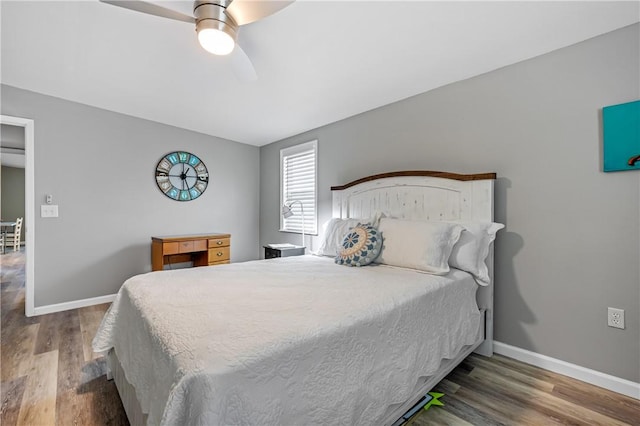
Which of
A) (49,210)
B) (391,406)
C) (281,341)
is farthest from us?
(49,210)

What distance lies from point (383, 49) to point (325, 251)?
1.85 metres

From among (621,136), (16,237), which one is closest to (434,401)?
(621,136)

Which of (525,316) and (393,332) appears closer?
(393,332)

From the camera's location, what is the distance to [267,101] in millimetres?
3113

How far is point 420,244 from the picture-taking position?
2.15m

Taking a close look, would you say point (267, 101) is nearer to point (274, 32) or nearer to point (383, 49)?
point (274, 32)

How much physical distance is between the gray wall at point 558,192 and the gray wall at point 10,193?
11.4 m

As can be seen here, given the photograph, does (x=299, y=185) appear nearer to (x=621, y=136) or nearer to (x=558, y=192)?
(x=558, y=192)

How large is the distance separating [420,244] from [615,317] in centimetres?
126

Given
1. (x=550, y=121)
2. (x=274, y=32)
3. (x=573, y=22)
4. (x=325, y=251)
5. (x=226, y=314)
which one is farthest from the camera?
(x=325, y=251)

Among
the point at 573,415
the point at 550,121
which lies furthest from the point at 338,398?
the point at 550,121

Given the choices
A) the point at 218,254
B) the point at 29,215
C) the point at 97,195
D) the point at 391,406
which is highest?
the point at 97,195

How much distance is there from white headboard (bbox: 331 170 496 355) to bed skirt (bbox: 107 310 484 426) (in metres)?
0.63

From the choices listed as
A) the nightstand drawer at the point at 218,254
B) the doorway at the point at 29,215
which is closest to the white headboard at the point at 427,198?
the nightstand drawer at the point at 218,254
